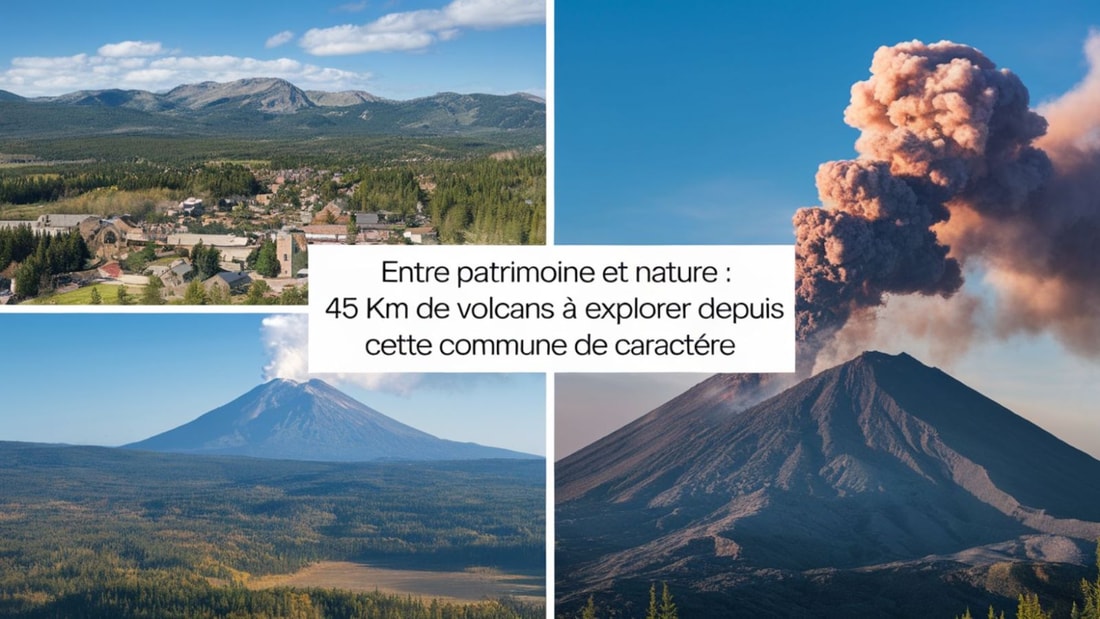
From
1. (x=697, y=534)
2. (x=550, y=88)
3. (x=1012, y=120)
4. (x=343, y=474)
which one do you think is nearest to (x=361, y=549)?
(x=343, y=474)

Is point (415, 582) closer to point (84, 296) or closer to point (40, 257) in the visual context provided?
point (84, 296)

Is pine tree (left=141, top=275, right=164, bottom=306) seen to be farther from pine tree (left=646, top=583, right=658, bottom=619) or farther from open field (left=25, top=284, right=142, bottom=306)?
pine tree (left=646, top=583, right=658, bottom=619)

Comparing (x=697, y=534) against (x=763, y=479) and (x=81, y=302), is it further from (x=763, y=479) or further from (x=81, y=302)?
(x=81, y=302)

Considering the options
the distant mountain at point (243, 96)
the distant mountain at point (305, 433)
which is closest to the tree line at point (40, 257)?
the distant mountain at point (243, 96)

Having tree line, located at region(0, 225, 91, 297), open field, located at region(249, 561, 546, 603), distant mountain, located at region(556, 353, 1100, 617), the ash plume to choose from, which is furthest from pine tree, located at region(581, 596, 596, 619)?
tree line, located at region(0, 225, 91, 297)

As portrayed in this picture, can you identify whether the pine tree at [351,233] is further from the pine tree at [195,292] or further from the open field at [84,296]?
the open field at [84,296]

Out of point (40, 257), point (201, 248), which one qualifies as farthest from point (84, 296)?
point (201, 248)
